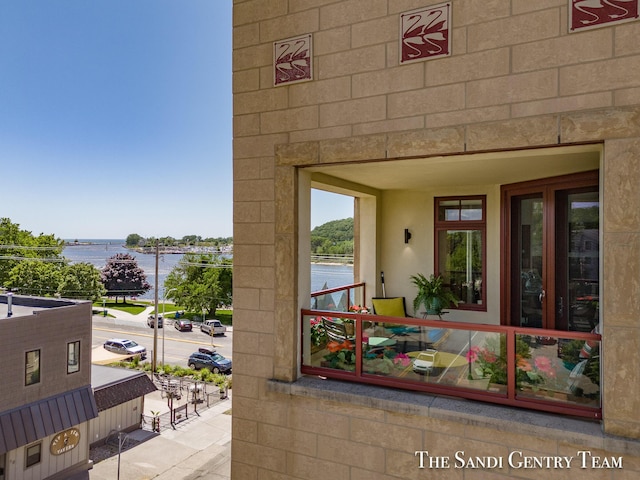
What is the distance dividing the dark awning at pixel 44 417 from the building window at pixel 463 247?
33.0 feet

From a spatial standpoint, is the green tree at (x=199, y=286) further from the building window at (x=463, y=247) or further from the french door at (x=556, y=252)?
the french door at (x=556, y=252)

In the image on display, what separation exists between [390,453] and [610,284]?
195 cm

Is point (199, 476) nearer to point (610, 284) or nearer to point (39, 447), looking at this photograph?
point (39, 447)

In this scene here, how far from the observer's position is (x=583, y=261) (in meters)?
4.02

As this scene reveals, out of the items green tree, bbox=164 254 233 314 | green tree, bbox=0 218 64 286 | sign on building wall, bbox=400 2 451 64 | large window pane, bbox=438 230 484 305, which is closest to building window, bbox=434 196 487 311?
large window pane, bbox=438 230 484 305

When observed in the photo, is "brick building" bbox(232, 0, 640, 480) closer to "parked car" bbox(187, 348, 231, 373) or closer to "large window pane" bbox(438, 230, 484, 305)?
"large window pane" bbox(438, 230, 484, 305)

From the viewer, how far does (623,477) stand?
2.37 meters

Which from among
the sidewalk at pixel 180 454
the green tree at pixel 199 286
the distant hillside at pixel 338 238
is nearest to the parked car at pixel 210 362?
the sidewalk at pixel 180 454

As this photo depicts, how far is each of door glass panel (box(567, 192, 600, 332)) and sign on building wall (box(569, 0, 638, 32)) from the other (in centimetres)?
200

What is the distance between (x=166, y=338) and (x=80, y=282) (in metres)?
12.1

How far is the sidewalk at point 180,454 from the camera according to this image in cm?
1091

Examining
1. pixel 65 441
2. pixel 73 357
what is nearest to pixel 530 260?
pixel 73 357

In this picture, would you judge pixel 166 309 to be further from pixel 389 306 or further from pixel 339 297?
pixel 339 297

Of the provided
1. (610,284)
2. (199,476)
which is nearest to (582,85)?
(610,284)
